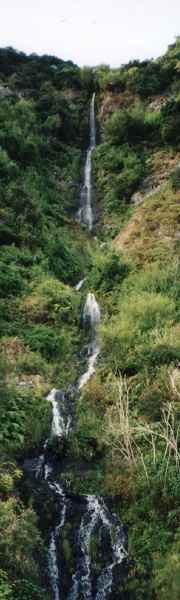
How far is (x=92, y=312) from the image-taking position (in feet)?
71.3

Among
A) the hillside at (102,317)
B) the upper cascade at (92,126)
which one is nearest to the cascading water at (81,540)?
the hillside at (102,317)

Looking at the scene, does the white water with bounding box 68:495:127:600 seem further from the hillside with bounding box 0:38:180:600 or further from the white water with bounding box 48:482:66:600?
the white water with bounding box 48:482:66:600

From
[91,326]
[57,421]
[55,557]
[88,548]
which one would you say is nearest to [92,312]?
[91,326]

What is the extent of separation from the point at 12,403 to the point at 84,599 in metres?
5.32

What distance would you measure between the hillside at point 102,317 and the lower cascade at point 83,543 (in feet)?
0.28

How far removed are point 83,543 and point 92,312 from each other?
10.2m

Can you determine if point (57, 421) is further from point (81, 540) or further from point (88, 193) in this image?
point (88, 193)

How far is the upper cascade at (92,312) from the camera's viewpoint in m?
21.4

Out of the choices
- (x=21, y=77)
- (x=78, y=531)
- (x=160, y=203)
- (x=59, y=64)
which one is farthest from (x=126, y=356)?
(x=59, y=64)

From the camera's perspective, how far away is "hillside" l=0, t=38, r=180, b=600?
12273 millimetres

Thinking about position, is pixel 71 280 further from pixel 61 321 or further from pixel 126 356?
pixel 126 356

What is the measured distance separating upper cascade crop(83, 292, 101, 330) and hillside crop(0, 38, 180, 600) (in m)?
0.34

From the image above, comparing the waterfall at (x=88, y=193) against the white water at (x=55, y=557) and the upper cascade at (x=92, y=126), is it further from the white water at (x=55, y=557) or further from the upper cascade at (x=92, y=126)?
the white water at (x=55, y=557)

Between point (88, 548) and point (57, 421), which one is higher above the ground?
point (57, 421)
